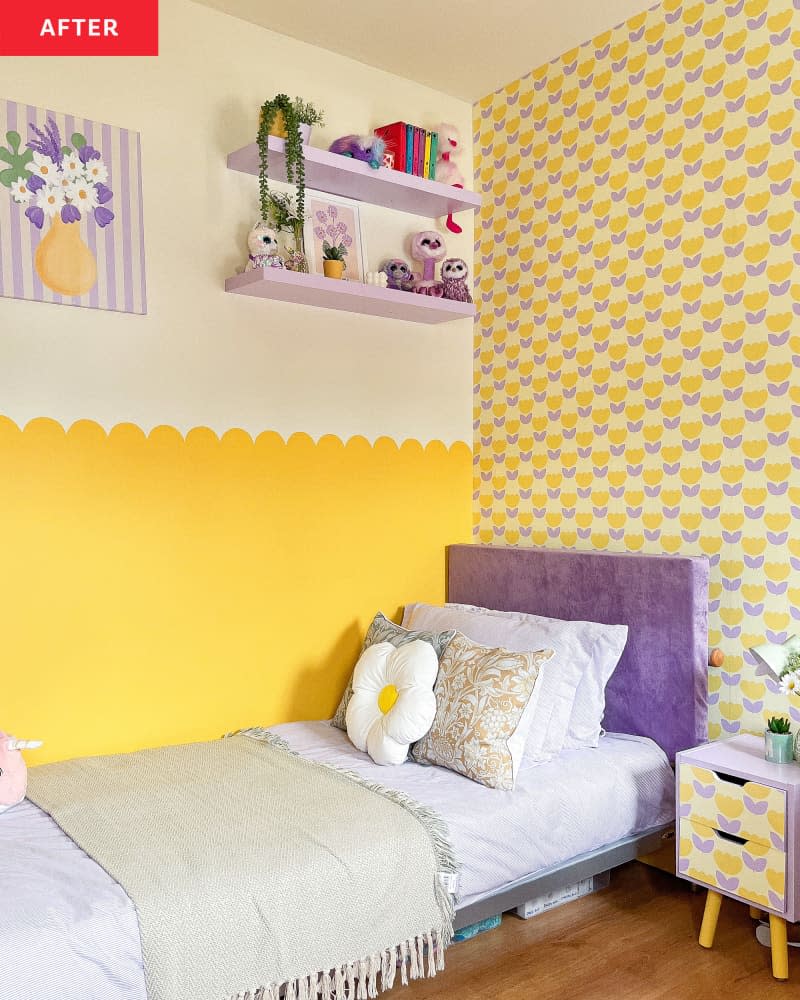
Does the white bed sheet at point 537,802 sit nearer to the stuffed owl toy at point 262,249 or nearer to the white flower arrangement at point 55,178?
the stuffed owl toy at point 262,249

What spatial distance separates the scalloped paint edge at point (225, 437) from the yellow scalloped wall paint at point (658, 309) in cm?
26

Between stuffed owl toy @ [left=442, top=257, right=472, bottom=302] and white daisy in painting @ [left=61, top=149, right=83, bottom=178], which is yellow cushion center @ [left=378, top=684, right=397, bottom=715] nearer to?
stuffed owl toy @ [left=442, top=257, right=472, bottom=302]

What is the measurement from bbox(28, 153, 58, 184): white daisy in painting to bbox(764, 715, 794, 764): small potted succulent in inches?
99.6

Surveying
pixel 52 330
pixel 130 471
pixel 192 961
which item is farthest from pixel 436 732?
pixel 52 330

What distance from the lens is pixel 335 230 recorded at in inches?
124

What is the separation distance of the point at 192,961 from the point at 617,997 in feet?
3.51

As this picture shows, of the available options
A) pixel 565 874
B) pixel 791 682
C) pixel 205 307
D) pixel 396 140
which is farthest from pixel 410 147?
pixel 565 874

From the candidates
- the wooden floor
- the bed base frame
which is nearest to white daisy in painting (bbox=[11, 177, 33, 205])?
the bed base frame

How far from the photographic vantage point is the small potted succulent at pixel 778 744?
2.38 m

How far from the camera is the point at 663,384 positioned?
2.92m

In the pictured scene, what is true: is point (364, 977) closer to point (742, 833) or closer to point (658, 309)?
point (742, 833)

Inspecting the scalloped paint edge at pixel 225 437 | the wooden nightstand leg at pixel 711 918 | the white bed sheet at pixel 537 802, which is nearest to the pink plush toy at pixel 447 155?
the scalloped paint edge at pixel 225 437

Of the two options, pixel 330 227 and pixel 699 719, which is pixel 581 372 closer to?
pixel 330 227

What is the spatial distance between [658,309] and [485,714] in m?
1.44
